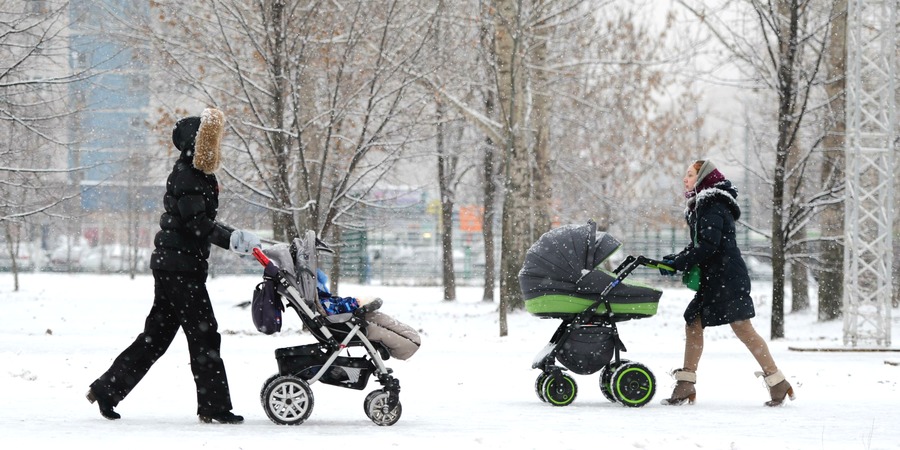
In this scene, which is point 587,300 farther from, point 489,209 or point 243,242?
point 489,209

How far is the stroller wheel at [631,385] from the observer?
7.99m

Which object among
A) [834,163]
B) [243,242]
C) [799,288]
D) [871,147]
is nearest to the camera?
[243,242]

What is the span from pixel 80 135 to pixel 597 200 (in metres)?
17.0

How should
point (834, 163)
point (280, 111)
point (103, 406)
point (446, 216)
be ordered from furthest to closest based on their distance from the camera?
point (446, 216), point (834, 163), point (280, 111), point (103, 406)

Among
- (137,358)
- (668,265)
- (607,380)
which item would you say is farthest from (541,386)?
(137,358)

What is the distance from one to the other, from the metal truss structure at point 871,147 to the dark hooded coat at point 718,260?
7577 millimetres

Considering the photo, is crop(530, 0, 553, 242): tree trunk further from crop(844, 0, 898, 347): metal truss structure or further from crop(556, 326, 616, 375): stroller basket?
crop(556, 326, 616, 375): stroller basket

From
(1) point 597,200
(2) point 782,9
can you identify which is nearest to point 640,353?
(2) point 782,9

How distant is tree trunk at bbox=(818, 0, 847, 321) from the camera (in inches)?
868

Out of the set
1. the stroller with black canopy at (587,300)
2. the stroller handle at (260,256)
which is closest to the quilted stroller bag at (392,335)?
the stroller handle at (260,256)

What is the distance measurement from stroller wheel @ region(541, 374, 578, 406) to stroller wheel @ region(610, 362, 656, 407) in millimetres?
322

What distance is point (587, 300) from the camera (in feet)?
26.0

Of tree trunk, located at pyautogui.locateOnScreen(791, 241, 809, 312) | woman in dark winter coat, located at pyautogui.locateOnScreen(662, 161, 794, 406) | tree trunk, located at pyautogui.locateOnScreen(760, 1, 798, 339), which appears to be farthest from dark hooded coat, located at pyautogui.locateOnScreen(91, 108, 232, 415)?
tree trunk, located at pyautogui.locateOnScreen(791, 241, 809, 312)

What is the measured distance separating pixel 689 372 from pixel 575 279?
Result: 48.1 inches
